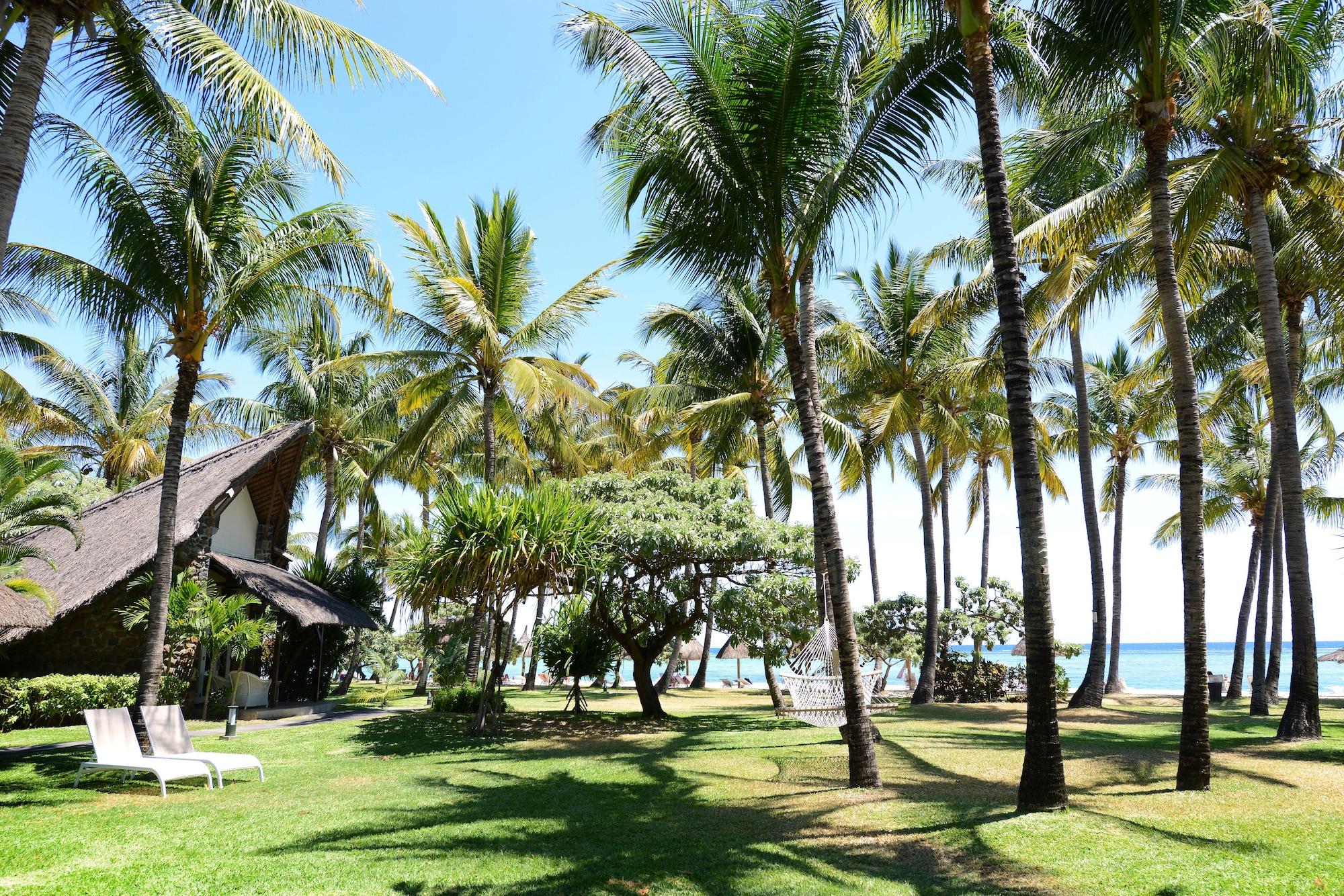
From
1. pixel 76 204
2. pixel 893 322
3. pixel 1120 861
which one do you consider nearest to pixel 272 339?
pixel 76 204

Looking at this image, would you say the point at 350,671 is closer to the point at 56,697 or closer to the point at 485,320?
the point at 56,697

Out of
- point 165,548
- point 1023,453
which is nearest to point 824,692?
point 1023,453

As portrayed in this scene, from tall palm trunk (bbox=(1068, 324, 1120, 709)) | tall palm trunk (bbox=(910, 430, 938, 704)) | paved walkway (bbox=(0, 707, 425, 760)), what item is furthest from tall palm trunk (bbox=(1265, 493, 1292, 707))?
paved walkway (bbox=(0, 707, 425, 760))

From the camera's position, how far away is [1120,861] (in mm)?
5711

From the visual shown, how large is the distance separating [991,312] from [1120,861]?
1540 centimetres

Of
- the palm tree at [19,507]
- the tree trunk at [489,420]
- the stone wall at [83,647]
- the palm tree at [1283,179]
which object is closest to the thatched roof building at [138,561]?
the stone wall at [83,647]

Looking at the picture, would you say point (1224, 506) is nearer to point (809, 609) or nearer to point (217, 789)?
point (809, 609)

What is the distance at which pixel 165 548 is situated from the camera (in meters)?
9.95

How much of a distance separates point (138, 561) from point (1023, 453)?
13791 millimetres

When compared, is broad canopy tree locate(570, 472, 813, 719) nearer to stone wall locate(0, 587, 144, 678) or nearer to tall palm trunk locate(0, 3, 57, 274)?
stone wall locate(0, 587, 144, 678)

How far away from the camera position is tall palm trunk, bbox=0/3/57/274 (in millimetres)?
6230

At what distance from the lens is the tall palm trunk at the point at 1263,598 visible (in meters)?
15.8

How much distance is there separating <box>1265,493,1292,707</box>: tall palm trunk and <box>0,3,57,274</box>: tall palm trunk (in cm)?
2136

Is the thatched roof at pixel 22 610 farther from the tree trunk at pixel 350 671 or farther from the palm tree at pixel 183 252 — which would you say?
the tree trunk at pixel 350 671
